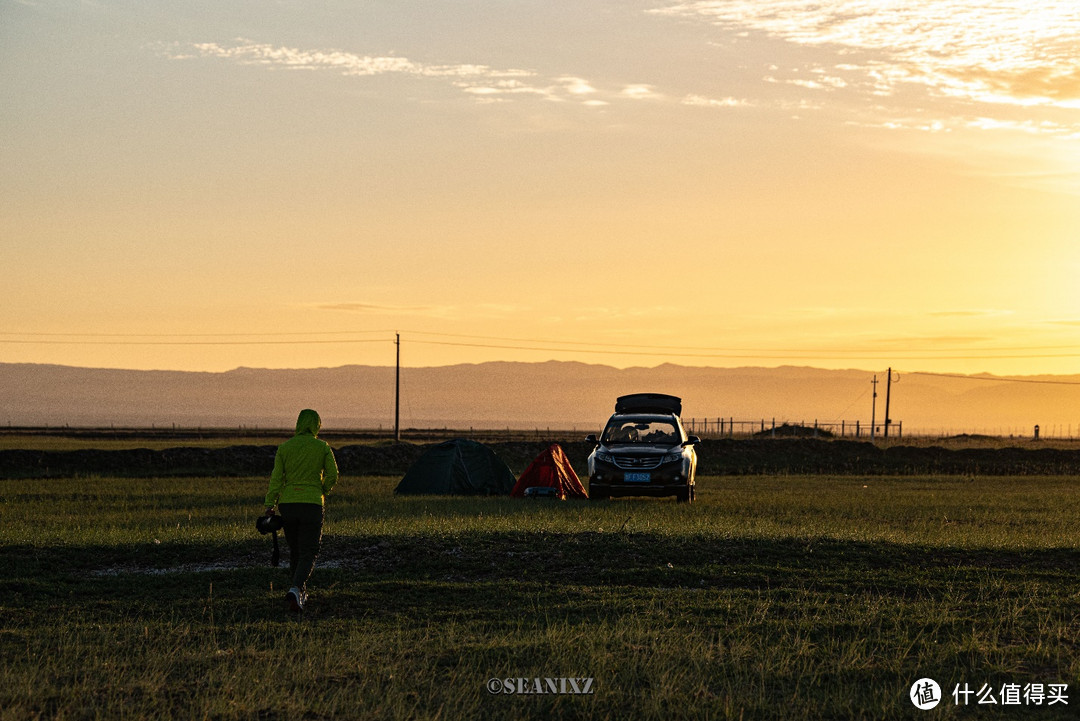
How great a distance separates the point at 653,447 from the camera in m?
28.3

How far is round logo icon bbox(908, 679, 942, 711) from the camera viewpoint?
9.11 m

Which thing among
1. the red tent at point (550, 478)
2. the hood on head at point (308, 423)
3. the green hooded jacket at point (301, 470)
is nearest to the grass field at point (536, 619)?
the green hooded jacket at point (301, 470)

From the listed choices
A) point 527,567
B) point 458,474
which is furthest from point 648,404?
point 527,567

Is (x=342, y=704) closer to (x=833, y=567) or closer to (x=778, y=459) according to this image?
(x=833, y=567)

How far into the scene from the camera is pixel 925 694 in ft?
30.7

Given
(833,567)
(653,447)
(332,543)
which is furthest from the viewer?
(653,447)

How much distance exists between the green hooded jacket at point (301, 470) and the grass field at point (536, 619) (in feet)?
4.14

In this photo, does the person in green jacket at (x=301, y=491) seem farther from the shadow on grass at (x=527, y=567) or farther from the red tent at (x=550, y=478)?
the red tent at (x=550, y=478)

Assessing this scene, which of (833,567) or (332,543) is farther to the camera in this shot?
(332,543)

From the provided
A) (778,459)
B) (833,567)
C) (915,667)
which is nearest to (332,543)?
(833,567)

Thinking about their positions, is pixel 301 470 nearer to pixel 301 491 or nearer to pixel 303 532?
Result: pixel 301 491

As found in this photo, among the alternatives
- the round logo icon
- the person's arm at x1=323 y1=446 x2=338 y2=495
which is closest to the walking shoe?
the person's arm at x1=323 y1=446 x2=338 y2=495

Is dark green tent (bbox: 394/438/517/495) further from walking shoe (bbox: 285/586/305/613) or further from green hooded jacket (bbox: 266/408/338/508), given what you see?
walking shoe (bbox: 285/586/305/613)

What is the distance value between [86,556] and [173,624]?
5.27 m
